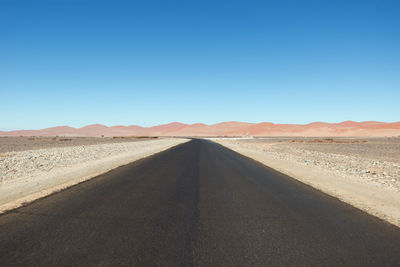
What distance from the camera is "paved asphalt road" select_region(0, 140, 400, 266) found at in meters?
3.24

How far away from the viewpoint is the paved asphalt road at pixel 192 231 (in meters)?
3.24

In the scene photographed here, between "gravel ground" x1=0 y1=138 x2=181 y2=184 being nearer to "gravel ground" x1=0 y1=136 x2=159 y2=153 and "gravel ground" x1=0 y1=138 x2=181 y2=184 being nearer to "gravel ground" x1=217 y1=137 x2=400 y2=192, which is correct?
"gravel ground" x1=0 y1=136 x2=159 y2=153

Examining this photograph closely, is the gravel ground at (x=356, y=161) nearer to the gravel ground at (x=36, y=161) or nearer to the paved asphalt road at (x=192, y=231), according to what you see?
the paved asphalt road at (x=192, y=231)

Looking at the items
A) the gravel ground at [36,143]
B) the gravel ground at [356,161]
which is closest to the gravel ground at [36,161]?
the gravel ground at [36,143]

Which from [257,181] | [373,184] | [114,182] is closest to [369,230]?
[257,181]

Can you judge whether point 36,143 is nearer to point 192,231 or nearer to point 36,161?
point 36,161

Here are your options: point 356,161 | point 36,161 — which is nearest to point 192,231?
point 36,161

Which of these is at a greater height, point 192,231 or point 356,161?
point 192,231

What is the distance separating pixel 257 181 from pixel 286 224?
463 cm

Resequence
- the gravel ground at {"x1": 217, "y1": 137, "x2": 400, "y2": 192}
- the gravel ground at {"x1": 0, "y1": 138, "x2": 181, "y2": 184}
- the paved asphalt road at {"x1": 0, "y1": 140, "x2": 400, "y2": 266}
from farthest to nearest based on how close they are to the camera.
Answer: the gravel ground at {"x1": 0, "y1": 138, "x2": 181, "y2": 184}
the gravel ground at {"x1": 217, "y1": 137, "x2": 400, "y2": 192}
the paved asphalt road at {"x1": 0, "y1": 140, "x2": 400, "y2": 266}

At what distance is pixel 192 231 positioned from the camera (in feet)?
13.6

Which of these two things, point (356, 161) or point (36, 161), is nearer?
point (36, 161)

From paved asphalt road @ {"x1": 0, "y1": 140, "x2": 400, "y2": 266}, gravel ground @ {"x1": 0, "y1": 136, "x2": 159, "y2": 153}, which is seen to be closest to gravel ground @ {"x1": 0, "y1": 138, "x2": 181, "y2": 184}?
paved asphalt road @ {"x1": 0, "y1": 140, "x2": 400, "y2": 266}

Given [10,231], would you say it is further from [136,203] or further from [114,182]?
[114,182]
